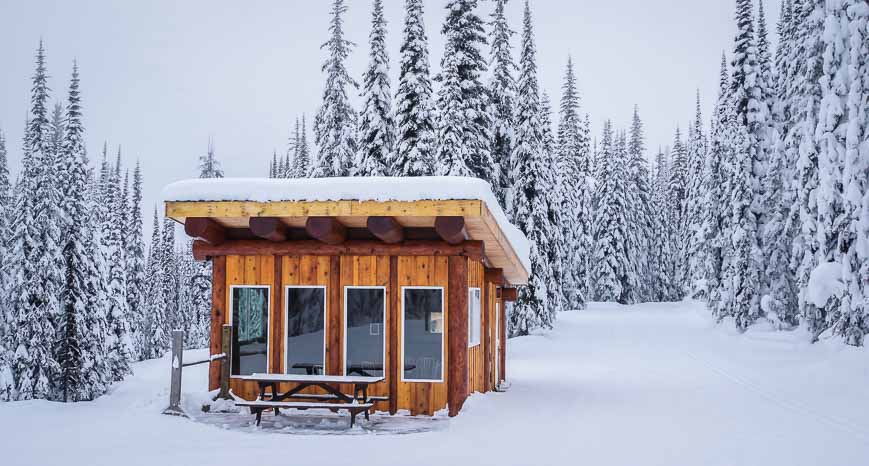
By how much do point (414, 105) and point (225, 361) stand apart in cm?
1702

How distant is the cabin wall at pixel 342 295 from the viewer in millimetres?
12234

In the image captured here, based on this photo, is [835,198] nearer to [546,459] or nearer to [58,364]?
[546,459]

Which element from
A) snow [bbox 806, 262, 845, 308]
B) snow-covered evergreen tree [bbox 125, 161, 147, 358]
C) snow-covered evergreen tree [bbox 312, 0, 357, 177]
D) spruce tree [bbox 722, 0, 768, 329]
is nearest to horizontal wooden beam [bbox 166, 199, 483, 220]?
snow [bbox 806, 262, 845, 308]

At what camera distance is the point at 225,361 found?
12.5 metres

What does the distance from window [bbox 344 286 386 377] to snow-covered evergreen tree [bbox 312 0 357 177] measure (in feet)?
66.6

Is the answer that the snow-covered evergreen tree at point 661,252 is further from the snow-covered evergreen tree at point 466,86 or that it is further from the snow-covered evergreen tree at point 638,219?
the snow-covered evergreen tree at point 466,86

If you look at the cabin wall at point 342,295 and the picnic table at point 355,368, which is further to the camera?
the picnic table at point 355,368

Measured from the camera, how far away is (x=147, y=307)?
59188mm

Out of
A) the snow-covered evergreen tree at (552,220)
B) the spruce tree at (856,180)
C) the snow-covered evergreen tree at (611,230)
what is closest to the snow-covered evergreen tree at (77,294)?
the snow-covered evergreen tree at (552,220)

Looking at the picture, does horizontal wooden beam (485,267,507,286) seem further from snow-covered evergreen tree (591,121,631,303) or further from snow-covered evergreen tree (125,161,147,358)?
snow-covered evergreen tree (591,121,631,303)

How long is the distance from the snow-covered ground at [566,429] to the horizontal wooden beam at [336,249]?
260 cm

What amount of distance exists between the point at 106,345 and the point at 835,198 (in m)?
27.8

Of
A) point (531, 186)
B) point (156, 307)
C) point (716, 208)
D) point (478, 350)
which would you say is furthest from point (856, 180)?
point (156, 307)

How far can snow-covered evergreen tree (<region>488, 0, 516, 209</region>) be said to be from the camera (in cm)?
3128
